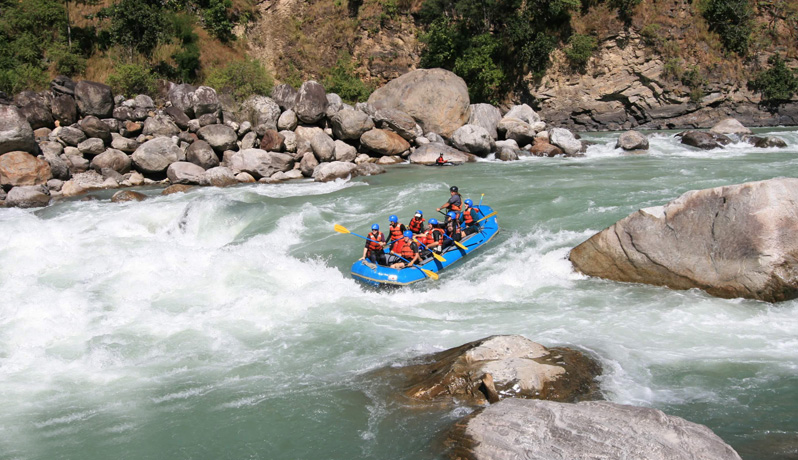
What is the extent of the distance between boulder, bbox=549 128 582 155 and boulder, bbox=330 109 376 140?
6427mm

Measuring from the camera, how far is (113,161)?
1634 cm

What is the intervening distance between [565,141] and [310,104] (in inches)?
339

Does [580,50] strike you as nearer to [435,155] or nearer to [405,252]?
[435,155]

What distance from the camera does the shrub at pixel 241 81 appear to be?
21.8 m

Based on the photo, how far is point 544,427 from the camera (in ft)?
13.8

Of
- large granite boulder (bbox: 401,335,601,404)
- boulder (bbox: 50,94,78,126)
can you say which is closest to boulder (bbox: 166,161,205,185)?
boulder (bbox: 50,94,78,126)

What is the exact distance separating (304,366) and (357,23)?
2563 centimetres

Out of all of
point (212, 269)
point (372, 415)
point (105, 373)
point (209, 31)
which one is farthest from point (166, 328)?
point (209, 31)

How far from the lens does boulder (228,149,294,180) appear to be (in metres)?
16.8

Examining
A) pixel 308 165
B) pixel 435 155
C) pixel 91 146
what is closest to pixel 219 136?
pixel 308 165

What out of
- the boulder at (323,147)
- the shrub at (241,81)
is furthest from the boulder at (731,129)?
the shrub at (241,81)

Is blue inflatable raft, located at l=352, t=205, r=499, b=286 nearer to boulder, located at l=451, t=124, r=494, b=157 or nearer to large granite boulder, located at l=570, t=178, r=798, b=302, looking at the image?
large granite boulder, located at l=570, t=178, r=798, b=302

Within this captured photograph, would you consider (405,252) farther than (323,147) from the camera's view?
No

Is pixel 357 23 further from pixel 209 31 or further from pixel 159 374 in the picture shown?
pixel 159 374
